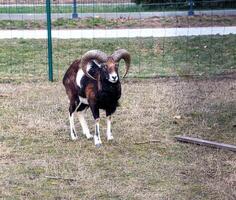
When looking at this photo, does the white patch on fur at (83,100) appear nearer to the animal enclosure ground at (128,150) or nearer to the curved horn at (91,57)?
the curved horn at (91,57)

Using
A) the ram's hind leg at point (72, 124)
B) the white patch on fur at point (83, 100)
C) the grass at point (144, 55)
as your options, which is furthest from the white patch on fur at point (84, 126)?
the grass at point (144, 55)

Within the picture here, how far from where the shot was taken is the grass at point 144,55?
40.3 feet

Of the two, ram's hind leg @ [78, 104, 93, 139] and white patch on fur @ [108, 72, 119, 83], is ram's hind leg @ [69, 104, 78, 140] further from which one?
white patch on fur @ [108, 72, 119, 83]

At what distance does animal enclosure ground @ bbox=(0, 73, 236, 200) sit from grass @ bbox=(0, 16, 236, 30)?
6226 mm

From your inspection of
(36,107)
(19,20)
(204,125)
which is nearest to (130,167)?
(204,125)

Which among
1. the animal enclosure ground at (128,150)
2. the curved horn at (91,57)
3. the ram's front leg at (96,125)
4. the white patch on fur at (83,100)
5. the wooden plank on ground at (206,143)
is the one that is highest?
the curved horn at (91,57)

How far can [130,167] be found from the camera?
714 cm

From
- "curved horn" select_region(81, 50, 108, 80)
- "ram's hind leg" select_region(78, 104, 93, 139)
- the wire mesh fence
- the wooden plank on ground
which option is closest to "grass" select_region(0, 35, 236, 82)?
the wire mesh fence

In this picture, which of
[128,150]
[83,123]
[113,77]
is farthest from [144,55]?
[113,77]

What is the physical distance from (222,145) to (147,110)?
1.96m

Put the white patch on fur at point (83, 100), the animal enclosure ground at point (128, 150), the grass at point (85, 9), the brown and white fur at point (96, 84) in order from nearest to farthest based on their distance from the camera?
1. the animal enclosure ground at point (128, 150)
2. the brown and white fur at point (96, 84)
3. the white patch on fur at point (83, 100)
4. the grass at point (85, 9)

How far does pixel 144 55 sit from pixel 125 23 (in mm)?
3931

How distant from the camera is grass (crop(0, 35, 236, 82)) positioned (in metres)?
12.3

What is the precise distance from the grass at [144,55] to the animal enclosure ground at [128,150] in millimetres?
1284
